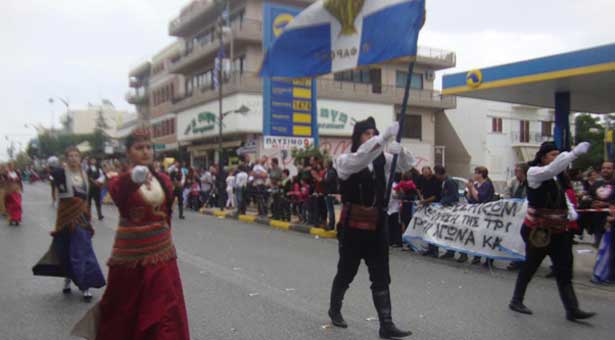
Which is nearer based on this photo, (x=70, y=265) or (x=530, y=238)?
(x=530, y=238)

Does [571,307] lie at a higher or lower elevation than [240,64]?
lower

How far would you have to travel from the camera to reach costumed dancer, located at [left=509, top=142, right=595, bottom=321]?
20.4 feet

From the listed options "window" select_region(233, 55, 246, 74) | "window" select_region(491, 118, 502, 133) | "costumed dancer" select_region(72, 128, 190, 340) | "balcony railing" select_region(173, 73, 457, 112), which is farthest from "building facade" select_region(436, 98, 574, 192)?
"costumed dancer" select_region(72, 128, 190, 340)

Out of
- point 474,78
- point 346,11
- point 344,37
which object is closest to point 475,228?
point 344,37

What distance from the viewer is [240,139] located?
33688mm

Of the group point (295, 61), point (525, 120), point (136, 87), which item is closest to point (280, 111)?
point (295, 61)

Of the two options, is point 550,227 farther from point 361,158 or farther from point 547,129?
point 547,129

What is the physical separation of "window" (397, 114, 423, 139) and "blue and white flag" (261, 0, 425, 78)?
30.3m

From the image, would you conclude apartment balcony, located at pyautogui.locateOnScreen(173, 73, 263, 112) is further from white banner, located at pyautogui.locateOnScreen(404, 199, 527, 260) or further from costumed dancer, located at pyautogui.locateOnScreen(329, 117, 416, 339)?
costumed dancer, located at pyautogui.locateOnScreen(329, 117, 416, 339)

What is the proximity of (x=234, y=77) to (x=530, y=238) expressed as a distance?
89.2 feet

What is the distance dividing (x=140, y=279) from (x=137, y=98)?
176ft

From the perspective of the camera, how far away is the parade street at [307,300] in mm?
5773

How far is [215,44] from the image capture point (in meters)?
35.3

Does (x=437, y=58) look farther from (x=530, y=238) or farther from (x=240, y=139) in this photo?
(x=530, y=238)
